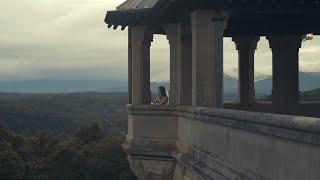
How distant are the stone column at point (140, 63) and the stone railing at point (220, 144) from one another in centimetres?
75

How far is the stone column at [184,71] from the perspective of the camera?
16281mm

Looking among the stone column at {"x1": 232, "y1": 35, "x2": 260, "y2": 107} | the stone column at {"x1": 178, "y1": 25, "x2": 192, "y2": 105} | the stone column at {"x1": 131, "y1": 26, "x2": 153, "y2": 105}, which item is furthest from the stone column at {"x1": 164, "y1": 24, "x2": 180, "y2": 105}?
the stone column at {"x1": 232, "y1": 35, "x2": 260, "y2": 107}

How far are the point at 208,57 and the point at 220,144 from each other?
3602 mm

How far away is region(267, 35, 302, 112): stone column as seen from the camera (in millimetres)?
20375

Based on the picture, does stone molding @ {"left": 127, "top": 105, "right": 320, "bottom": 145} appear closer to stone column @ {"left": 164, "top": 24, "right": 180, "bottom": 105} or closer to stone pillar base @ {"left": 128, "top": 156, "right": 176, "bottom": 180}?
stone pillar base @ {"left": 128, "top": 156, "right": 176, "bottom": 180}

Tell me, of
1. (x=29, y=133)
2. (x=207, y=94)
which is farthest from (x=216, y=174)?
(x=29, y=133)

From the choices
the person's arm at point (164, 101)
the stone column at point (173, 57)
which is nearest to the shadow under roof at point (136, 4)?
the stone column at point (173, 57)

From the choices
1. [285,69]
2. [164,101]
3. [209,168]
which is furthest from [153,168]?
[285,69]

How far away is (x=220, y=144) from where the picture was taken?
999 centimetres

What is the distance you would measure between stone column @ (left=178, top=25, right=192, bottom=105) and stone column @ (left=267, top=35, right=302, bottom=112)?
4894 mm

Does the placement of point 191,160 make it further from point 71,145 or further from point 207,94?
point 71,145

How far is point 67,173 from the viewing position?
6300 cm

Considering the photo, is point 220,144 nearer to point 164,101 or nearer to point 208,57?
point 208,57

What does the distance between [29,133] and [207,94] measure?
130 meters
